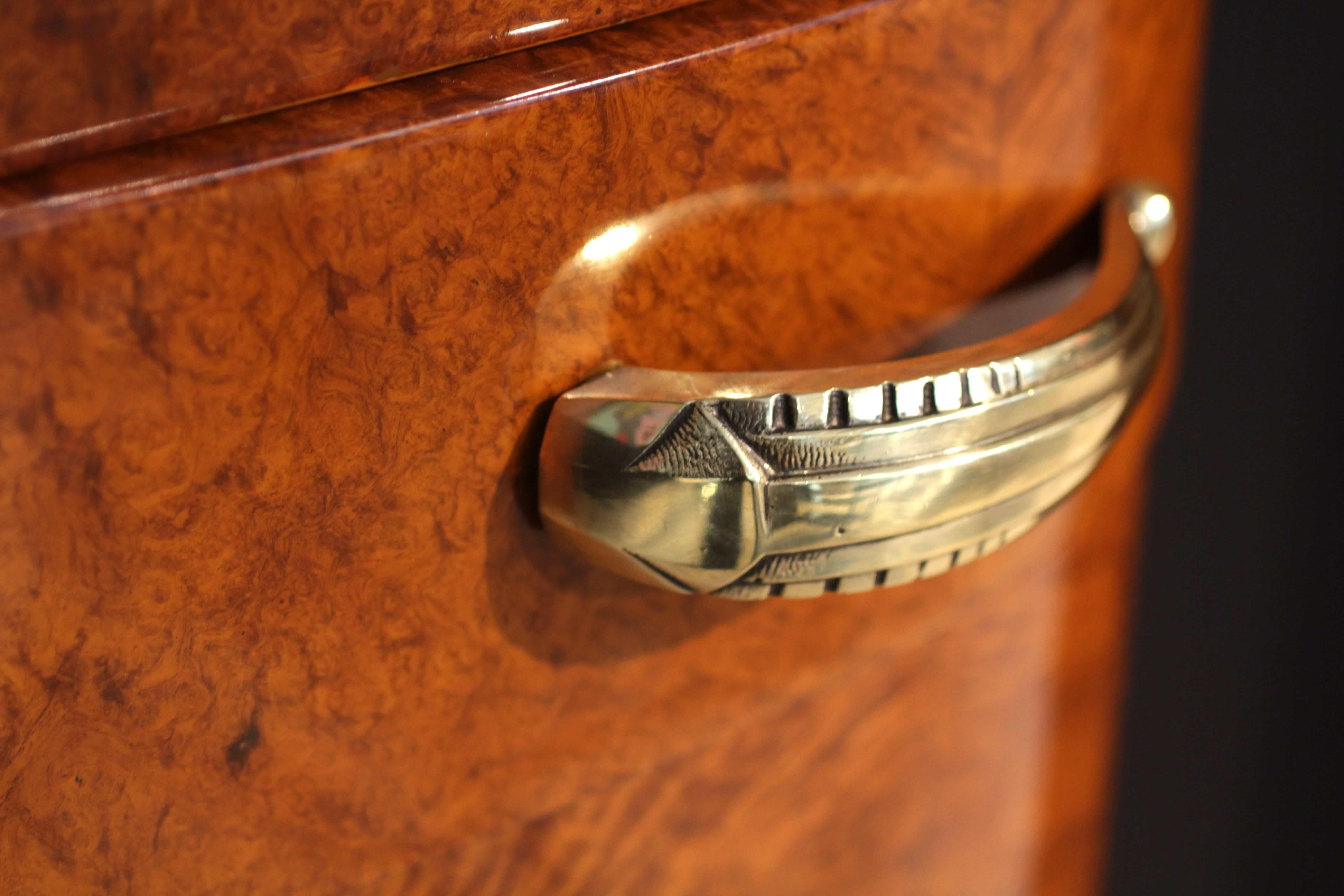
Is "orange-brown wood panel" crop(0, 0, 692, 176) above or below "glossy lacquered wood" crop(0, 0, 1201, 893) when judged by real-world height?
above

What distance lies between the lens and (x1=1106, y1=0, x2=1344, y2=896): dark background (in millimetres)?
592

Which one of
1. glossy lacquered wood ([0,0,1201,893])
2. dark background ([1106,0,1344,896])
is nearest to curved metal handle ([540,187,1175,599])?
glossy lacquered wood ([0,0,1201,893])

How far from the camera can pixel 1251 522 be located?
26.5 inches

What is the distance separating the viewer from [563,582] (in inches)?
9.8

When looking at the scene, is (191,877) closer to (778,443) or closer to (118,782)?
(118,782)

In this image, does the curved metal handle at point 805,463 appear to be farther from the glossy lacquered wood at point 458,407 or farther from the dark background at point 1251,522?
the dark background at point 1251,522

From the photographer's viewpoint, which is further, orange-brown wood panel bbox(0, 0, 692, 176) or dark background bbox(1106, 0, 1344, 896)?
dark background bbox(1106, 0, 1344, 896)

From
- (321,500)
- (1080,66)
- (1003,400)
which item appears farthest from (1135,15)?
(321,500)

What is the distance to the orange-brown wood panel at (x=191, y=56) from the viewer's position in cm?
17

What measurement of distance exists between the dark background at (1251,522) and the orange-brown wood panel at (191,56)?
1.70ft

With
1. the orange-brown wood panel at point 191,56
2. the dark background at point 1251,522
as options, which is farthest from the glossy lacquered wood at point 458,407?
the dark background at point 1251,522

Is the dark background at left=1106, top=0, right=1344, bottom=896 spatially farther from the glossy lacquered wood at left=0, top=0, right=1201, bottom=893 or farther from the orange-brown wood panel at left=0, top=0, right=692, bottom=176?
the orange-brown wood panel at left=0, top=0, right=692, bottom=176

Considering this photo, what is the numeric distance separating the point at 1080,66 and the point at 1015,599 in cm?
16

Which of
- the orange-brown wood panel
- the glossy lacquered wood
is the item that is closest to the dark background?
the glossy lacquered wood
